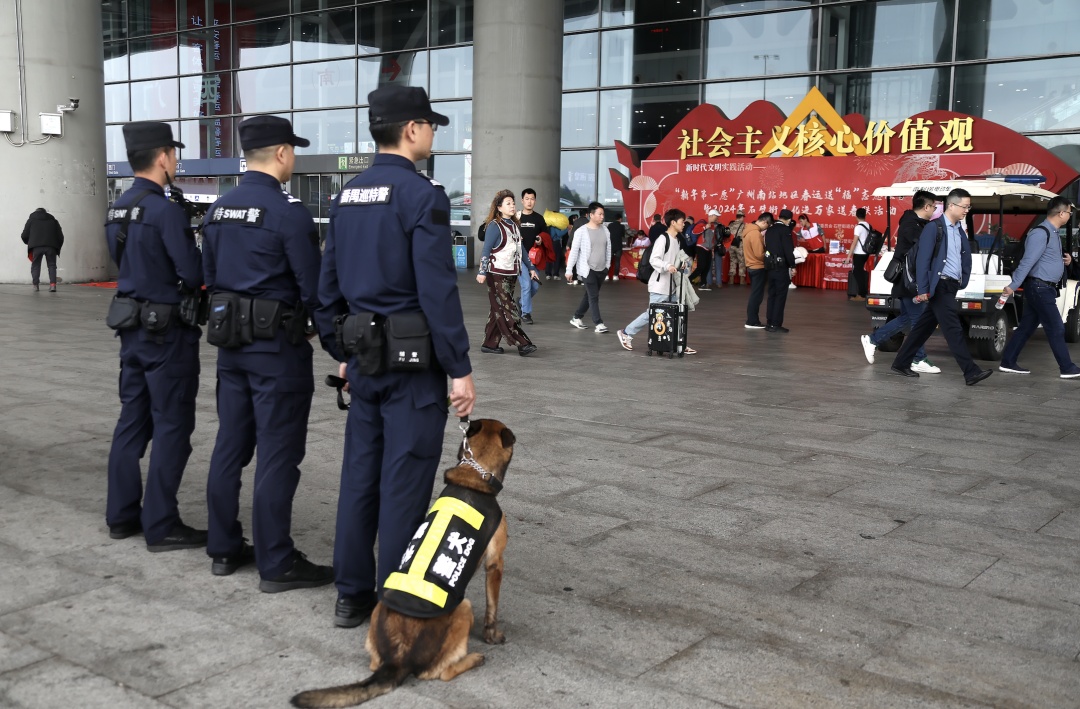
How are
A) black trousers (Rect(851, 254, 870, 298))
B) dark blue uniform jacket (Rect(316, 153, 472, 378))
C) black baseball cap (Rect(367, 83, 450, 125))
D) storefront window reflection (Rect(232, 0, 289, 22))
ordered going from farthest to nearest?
storefront window reflection (Rect(232, 0, 289, 22)) → black trousers (Rect(851, 254, 870, 298)) → black baseball cap (Rect(367, 83, 450, 125)) → dark blue uniform jacket (Rect(316, 153, 472, 378))

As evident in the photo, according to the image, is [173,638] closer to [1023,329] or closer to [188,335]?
[188,335]

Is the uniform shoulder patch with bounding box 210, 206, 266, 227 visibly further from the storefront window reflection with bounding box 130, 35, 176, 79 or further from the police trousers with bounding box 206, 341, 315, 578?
the storefront window reflection with bounding box 130, 35, 176, 79

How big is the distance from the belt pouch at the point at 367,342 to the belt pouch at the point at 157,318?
4.13ft

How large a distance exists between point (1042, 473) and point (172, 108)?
3260 centimetres

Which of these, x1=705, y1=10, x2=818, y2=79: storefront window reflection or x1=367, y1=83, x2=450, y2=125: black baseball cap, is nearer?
x1=367, y1=83, x2=450, y2=125: black baseball cap

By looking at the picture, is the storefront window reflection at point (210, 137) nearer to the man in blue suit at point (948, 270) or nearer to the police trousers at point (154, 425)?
the man in blue suit at point (948, 270)

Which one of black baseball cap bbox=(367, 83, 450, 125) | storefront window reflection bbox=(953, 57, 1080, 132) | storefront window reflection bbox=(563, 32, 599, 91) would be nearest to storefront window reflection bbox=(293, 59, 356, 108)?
storefront window reflection bbox=(563, 32, 599, 91)

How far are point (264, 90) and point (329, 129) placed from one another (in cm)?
311

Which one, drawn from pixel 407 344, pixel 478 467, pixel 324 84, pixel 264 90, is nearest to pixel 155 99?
pixel 264 90

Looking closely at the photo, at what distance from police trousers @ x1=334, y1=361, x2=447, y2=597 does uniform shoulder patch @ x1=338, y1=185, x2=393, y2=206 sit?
0.55 m

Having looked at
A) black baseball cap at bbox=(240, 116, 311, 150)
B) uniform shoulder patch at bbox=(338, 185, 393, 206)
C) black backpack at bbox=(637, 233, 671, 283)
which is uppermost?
black baseball cap at bbox=(240, 116, 311, 150)

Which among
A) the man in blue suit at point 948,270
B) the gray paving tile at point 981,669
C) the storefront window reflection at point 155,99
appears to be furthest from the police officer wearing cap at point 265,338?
the storefront window reflection at point 155,99

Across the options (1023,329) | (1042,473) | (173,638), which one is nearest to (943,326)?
(1023,329)

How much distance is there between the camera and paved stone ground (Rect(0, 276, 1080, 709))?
321 cm
